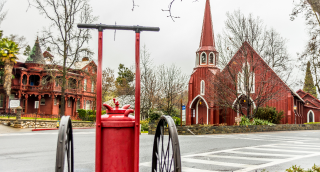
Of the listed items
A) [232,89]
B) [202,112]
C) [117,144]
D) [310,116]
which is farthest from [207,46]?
[117,144]

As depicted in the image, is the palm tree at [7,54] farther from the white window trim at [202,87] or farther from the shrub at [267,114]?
the shrub at [267,114]

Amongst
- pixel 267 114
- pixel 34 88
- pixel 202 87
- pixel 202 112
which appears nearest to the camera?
pixel 267 114

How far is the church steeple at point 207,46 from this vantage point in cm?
3672

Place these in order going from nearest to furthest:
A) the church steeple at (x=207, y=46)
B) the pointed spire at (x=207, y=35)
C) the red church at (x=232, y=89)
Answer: the red church at (x=232, y=89) < the church steeple at (x=207, y=46) < the pointed spire at (x=207, y=35)

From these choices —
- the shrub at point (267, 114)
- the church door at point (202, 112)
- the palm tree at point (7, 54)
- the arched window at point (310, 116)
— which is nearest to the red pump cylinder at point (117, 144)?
the shrub at point (267, 114)

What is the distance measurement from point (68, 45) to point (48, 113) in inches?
642

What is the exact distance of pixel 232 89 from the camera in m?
28.9

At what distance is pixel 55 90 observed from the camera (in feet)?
132

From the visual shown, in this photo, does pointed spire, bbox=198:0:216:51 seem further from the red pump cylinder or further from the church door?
the red pump cylinder

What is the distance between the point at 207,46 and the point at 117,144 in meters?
34.9

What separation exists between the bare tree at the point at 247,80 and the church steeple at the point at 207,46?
923cm

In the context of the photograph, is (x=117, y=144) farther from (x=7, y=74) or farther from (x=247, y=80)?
(x=7, y=74)

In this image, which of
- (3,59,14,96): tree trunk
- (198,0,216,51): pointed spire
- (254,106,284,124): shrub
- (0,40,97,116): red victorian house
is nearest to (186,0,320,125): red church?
(198,0,216,51): pointed spire

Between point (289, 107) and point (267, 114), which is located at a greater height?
point (289, 107)
